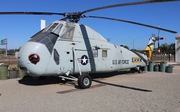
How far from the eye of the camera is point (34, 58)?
329 inches

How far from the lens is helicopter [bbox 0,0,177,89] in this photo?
849 cm

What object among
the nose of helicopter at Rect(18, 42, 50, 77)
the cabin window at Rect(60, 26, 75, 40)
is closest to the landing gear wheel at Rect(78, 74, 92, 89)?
the nose of helicopter at Rect(18, 42, 50, 77)

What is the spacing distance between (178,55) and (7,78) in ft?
103

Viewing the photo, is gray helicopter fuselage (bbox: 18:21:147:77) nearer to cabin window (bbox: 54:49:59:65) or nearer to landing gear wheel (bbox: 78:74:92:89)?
cabin window (bbox: 54:49:59:65)

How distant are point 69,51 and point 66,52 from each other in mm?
196

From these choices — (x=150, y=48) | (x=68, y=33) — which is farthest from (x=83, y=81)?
(x=150, y=48)

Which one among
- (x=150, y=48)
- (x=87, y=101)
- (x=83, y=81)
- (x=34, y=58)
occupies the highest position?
(x=150, y=48)

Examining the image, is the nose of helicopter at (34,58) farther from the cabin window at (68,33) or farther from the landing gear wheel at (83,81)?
the landing gear wheel at (83,81)

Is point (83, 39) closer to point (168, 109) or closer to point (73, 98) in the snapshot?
point (73, 98)

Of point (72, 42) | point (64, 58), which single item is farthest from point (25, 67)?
point (72, 42)

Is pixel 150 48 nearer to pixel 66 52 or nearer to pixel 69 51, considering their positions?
pixel 69 51

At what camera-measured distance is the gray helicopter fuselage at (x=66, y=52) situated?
27.9 ft

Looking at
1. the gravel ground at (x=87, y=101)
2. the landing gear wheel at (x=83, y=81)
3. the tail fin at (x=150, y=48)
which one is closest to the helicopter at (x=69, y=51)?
the landing gear wheel at (x=83, y=81)

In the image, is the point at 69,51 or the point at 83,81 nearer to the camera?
the point at 83,81
